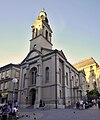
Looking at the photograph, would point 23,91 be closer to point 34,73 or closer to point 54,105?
point 34,73

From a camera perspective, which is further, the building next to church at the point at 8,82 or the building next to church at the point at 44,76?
the building next to church at the point at 8,82

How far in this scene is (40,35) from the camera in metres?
38.7

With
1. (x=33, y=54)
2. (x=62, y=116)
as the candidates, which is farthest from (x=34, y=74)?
(x=62, y=116)

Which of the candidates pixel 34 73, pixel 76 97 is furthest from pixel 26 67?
pixel 76 97

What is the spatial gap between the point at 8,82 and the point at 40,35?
52.7ft

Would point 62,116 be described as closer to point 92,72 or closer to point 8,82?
point 8,82

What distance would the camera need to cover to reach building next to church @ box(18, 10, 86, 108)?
3023 centimetres

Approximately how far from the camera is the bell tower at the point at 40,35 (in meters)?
38.4

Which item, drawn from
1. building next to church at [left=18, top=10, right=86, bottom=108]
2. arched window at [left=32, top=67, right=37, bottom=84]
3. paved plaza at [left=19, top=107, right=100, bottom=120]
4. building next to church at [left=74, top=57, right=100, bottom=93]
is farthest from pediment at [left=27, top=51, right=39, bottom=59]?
building next to church at [left=74, top=57, right=100, bottom=93]

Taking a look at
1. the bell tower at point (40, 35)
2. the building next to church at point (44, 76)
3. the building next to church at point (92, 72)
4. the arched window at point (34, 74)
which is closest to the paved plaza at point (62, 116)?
the building next to church at point (44, 76)

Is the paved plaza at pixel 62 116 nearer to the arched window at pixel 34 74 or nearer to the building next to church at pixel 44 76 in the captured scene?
the building next to church at pixel 44 76

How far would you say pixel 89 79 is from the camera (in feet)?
222

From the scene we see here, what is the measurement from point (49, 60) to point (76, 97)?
45.6 ft

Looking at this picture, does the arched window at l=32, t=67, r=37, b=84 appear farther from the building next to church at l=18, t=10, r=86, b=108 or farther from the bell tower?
the bell tower
